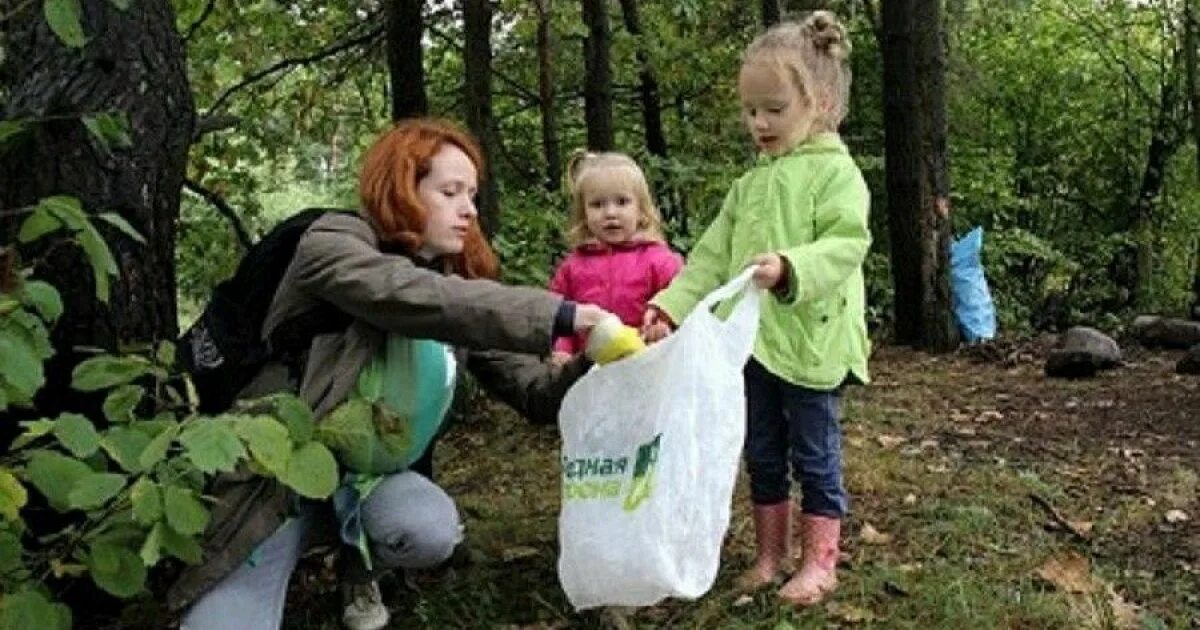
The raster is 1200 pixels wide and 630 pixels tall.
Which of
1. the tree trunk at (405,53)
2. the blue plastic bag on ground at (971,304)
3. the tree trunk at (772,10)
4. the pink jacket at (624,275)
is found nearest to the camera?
the pink jacket at (624,275)

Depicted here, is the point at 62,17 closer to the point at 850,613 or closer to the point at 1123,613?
the point at 850,613

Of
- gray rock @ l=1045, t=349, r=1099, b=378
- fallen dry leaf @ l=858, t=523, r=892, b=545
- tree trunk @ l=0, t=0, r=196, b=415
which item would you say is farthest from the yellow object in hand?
gray rock @ l=1045, t=349, r=1099, b=378

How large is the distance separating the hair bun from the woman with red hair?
0.85 m

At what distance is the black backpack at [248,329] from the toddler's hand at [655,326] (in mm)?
679

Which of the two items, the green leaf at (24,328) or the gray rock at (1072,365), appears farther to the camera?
the gray rock at (1072,365)

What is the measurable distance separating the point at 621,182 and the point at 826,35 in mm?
714

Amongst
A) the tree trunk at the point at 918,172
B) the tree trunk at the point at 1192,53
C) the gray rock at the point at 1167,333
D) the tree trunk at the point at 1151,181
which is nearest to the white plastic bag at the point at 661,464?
the tree trunk at the point at 918,172

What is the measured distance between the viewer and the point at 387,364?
2.92 meters

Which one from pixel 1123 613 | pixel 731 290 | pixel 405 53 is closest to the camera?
pixel 731 290

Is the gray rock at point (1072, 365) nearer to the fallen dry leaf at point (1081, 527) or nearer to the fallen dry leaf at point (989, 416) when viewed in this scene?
the fallen dry leaf at point (989, 416)

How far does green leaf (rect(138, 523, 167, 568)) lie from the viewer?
2.12 meters

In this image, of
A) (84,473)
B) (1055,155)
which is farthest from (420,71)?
(1055,155)

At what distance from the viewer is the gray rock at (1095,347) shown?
7.10m

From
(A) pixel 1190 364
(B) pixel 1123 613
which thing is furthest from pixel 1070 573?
(A) pixel 1190 364
